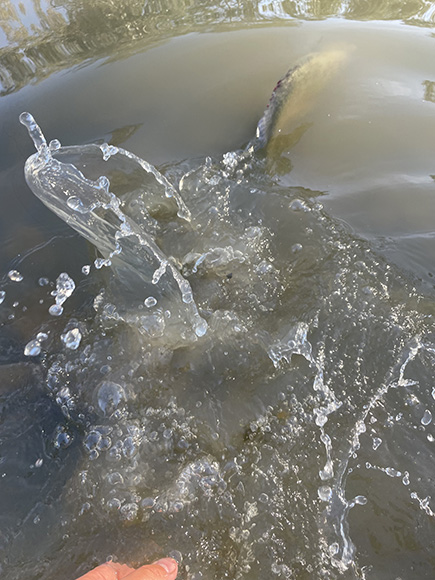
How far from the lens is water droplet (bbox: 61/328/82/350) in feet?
6.95

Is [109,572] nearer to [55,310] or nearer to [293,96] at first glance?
[55,310]

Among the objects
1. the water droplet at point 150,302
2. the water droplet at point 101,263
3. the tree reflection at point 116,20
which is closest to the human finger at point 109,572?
the water droplet at point 150,302

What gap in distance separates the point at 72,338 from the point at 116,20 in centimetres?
350

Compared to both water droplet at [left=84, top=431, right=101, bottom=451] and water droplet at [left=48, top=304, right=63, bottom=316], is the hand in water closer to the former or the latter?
water droplet at [left=84, top=431, right=101, bottom=451]

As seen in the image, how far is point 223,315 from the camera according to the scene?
2.18 meters

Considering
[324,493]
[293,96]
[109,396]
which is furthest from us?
[293,96]

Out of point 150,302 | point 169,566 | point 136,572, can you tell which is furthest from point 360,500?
point 150,302

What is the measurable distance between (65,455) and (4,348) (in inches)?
26.1

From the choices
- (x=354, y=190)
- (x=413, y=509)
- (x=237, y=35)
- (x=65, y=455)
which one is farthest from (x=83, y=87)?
(x=413, y=509)

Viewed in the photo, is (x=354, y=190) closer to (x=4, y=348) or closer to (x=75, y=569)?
(x=4, y=348)

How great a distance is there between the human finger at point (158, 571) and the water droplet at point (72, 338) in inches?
40.3

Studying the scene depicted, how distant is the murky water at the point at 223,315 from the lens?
161cm

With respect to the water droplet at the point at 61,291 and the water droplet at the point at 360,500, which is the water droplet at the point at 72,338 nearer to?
the water droplet at the point at 61,291

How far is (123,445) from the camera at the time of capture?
181cm
